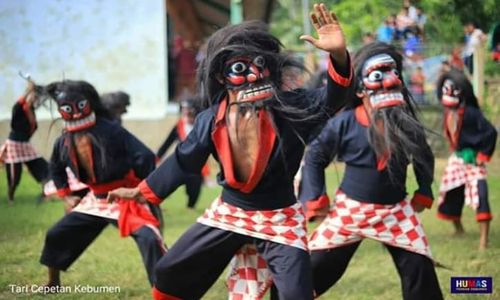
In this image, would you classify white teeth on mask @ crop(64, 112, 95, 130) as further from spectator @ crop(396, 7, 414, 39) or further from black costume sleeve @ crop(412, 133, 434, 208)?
spectator @ crop(396, 7, 414, 39)

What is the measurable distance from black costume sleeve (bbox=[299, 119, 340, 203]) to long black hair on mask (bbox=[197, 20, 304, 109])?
0.82m

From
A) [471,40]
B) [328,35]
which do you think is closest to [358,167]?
[328,35]

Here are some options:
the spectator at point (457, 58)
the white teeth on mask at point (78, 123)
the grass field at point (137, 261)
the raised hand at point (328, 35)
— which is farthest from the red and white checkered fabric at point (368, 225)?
the spectator at point (457, 58)

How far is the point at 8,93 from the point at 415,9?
5685 mm

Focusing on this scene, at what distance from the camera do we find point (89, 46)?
933cm

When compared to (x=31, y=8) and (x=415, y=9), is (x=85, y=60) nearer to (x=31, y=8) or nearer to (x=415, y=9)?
(x=31, y=8)

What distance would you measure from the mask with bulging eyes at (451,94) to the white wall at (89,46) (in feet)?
11.0

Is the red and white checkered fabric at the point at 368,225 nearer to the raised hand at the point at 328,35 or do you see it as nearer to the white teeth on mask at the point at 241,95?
the white teeth on mask at the point at 241,95

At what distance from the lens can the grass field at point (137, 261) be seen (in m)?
5.82

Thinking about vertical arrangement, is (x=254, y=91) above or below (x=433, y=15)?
below

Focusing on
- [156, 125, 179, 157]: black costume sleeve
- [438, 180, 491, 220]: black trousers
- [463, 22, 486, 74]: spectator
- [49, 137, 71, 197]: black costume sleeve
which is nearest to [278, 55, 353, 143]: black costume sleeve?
[49, 137, 71, 197]: black costume sleeve

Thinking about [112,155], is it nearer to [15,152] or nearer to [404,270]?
[404,270]

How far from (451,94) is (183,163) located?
13.2 ft

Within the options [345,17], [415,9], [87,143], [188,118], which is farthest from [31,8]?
[345,17]
